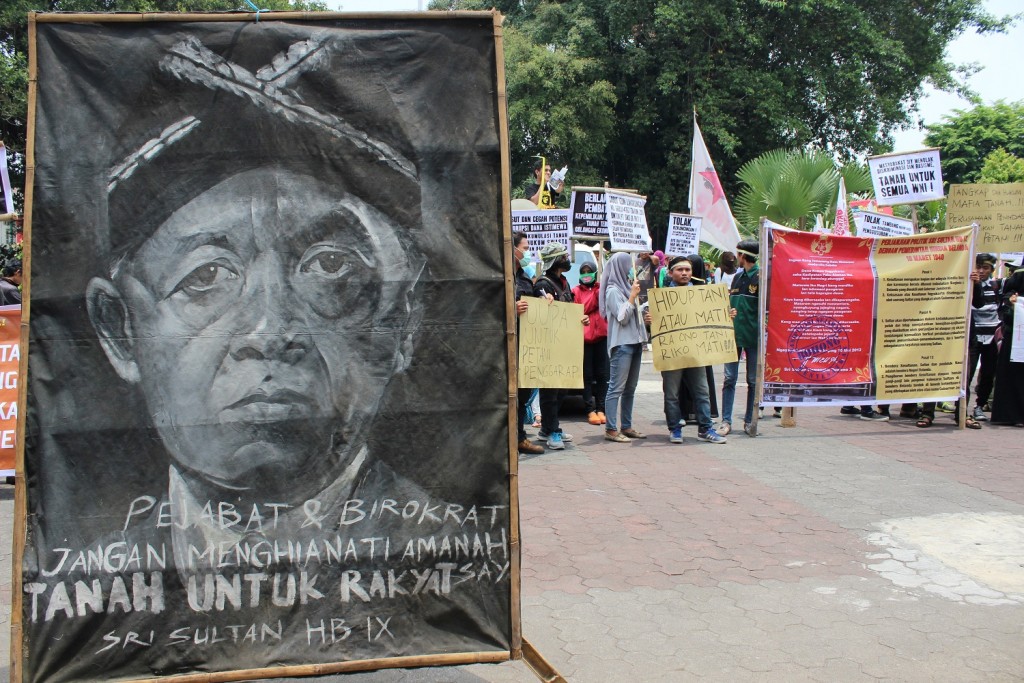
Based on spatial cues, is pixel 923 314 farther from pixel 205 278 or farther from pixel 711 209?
pixel 205 278

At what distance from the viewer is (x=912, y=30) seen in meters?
32.5

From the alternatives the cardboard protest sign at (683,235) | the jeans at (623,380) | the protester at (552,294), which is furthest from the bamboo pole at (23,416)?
the cardboard protest sign at (683,235)

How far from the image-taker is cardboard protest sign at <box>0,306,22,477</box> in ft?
24.7

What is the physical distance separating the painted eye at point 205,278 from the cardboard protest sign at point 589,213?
986 cm

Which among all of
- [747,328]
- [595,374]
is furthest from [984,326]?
[595,374]

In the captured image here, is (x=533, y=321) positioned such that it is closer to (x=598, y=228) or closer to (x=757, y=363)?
(x=757, y=363)

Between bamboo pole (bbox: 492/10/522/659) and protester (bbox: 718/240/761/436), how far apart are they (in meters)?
6.91

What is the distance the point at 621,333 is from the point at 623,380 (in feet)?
1.56

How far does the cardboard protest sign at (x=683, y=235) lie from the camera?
616 inches

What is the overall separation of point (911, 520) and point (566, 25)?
29626 millimetres

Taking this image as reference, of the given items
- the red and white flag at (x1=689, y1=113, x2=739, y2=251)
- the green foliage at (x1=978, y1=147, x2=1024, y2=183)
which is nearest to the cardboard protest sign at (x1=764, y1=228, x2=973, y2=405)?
the red and white flag at (x1=689, y1=113, x2=739, y2=251)

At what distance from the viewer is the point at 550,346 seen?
9.11m

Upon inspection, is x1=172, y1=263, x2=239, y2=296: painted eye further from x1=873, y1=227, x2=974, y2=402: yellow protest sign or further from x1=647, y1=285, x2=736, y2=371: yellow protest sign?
x1=873, y1=227, x2=974, y2=402: yellow protest sign

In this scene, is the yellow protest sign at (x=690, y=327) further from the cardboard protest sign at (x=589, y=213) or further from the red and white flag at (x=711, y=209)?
the red and white flag at (x=711, y=209)
